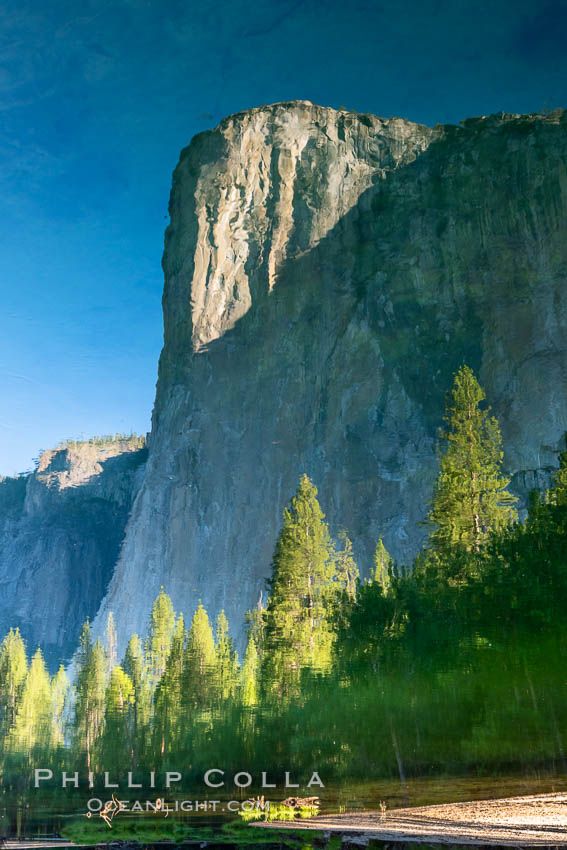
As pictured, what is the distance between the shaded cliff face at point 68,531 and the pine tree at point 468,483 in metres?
99.5

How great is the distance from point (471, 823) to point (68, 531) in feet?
368

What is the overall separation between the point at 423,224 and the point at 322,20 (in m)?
37.9

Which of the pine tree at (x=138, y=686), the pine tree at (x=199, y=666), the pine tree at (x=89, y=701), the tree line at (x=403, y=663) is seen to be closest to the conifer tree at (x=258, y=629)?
the tree line at (x=403, y=663)

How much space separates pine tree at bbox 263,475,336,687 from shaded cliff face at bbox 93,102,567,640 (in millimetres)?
34014

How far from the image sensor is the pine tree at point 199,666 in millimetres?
30891

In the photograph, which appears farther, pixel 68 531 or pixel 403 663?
pixel 68 531

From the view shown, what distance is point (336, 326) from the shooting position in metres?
74.8

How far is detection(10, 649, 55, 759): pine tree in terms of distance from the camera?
38.8m

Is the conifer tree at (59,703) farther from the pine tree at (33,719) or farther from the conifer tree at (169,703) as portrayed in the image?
the conifer tree at (169,703)

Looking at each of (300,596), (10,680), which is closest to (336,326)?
(10,680)

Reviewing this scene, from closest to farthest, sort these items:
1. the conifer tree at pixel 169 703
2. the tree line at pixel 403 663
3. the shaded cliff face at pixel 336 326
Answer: the tree line at pixel 403 663 < the conifer tree at pixel 169 703 < the shaded cliff face at pixel 336 326

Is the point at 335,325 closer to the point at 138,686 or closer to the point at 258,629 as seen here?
the point at 138,686

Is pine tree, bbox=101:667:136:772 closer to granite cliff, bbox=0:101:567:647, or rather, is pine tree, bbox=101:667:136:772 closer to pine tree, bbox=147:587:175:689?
pine tree, bbox=147:587:175:689

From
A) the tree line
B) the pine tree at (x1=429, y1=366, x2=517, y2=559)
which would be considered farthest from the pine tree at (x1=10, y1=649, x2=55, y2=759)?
the pine tree at (x1=429, y1=366, x2=517, y2=559)
